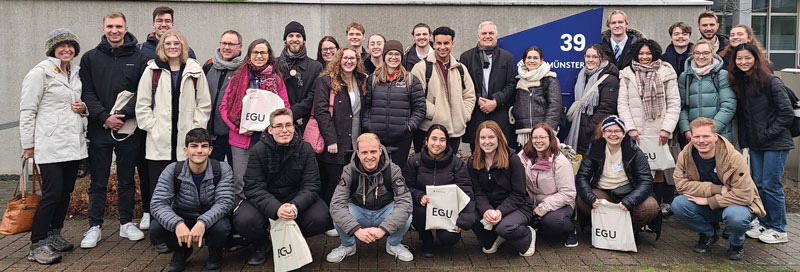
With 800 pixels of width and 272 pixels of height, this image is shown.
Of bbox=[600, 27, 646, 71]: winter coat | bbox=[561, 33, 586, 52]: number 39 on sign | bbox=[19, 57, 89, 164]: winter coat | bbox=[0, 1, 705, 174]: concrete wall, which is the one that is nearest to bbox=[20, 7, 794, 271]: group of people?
bbox=[19, 57, 89, 164]: winter coat

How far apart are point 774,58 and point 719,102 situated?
9.88 m

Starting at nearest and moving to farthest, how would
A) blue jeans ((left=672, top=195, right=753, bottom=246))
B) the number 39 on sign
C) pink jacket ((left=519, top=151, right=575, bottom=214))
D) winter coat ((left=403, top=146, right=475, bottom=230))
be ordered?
blue jeans ((left=672, top=195, right=753, bottom=246)) → winter coat ((left=403, top=146, right=475, bottom=230)) → pink jacket ((left=519, top=151, right=575, bottom=214)) → the number 39 on sign

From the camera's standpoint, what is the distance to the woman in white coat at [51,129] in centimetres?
534

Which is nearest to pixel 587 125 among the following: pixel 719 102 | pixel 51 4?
pixel 719 102

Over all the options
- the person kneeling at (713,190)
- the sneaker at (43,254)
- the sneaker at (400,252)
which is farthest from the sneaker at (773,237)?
the sneaker at (43,254)

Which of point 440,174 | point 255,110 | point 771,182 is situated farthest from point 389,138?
point 771,182

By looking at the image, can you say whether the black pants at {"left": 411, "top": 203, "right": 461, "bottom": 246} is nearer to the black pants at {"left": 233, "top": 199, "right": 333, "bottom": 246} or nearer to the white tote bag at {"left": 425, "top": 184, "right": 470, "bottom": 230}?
the white tote bag at {"left": 425, "top": 184, "right": 470, "bottom": 230}

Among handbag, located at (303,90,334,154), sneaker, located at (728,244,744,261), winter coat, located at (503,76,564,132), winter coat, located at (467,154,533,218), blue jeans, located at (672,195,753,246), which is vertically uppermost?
winter coat, located at (503,76,564,132)

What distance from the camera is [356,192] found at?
5449 mm

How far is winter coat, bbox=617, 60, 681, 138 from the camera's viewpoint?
20.3 feet

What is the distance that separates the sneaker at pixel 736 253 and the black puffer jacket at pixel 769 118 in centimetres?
102

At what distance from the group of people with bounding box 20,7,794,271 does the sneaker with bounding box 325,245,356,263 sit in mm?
16

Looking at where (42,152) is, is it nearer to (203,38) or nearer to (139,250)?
(139,250)

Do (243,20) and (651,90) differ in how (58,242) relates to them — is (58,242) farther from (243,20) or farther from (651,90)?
(651,90)
